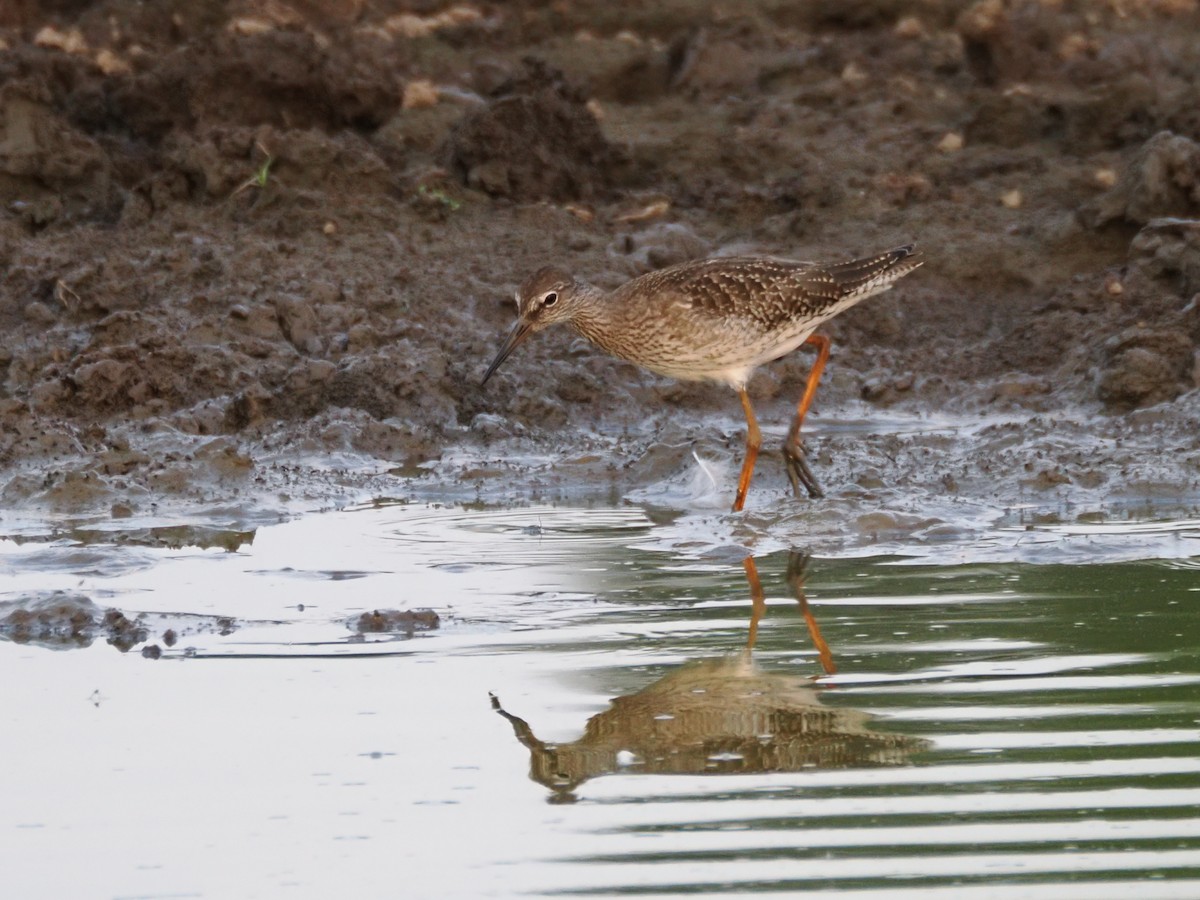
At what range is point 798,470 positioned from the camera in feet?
27.8

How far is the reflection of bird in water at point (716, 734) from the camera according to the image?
16.2 feet

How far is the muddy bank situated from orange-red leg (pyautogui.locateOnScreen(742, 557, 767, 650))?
1321mm

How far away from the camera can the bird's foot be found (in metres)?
8.40

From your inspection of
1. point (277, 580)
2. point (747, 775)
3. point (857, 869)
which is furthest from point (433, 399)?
point (857, 869)

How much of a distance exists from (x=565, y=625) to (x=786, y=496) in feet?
8.04

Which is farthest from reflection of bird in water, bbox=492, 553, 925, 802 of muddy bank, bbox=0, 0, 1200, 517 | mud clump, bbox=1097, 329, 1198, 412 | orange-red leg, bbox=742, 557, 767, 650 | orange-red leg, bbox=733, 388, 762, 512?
mud clump, bbox=1097, 329, 1198, 412

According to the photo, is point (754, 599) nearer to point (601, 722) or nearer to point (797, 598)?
point (797, 598)

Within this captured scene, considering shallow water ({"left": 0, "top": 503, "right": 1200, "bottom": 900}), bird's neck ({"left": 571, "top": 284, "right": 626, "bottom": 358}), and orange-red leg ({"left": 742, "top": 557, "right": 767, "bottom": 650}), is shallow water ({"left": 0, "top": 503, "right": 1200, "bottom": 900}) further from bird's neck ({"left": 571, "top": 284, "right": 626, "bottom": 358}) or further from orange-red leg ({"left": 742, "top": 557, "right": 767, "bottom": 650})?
bird's neck ({"left": 571, "top": 284, "right": 626, "bottom": 358})

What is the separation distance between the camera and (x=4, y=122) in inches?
426

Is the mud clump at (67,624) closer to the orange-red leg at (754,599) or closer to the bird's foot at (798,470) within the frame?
the orange-red leg at (754,599)

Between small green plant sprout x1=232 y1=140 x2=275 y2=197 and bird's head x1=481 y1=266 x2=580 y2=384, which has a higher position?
small green plant sprout x1=232 y1=140 x2=275 y2=197

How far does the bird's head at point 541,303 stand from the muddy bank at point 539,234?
0.62 metres

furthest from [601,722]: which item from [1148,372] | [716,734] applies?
[1148,372]

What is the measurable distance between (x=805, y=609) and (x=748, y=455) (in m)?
2.15
